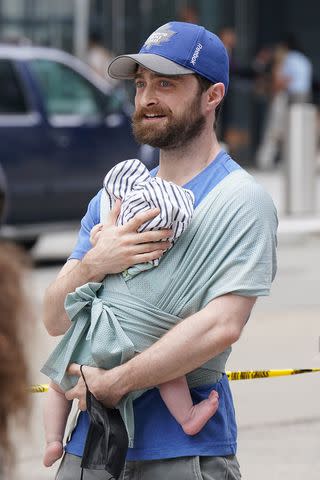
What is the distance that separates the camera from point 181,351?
3359 mm

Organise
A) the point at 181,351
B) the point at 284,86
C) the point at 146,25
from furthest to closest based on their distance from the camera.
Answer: the point at 146,25 < the point at 284,86 < the point at 181,351

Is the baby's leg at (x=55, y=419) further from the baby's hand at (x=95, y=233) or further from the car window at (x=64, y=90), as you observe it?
the car window at (x=64, y=90)

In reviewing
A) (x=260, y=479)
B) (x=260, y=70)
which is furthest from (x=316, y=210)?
(x=260, y=479)

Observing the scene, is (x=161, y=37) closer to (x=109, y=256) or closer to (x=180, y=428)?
(x=109, y=256)

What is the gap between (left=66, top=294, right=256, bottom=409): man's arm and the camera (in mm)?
3365

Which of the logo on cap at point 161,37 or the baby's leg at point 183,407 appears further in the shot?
the logo on cap at point 161,37

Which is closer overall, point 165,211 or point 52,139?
point 165,211

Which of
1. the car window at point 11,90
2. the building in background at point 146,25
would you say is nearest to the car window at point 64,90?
the car window at point 11,90

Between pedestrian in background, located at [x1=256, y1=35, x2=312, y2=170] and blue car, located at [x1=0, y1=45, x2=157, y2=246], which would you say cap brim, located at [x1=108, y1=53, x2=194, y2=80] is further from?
pedestrian in background, located at [x1=256, y1=35, x2=312, y2=170]

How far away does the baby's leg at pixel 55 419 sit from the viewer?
365cm

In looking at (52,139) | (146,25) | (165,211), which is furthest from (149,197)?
(146,25)

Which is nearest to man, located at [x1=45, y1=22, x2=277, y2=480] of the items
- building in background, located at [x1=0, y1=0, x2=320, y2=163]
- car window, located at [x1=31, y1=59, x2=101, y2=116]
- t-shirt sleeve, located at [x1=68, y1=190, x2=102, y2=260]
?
t-shirt sleeve, located at [x1=68, y1=190, x2=102, y2=260]

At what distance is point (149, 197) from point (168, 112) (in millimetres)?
266

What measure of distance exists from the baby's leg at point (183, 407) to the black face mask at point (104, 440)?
0.13 meters
